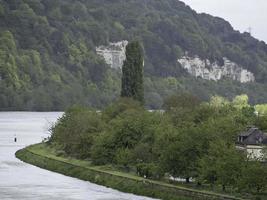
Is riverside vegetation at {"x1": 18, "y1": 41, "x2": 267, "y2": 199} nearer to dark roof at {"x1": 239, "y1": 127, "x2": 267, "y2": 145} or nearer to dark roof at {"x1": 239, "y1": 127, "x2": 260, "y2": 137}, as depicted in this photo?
dark roof at {"x1": 239, "y1": 127, "x2": 260, "y2": 137}

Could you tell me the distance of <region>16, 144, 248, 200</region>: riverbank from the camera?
180 ft

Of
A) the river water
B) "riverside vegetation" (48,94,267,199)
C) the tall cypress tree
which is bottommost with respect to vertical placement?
the river water

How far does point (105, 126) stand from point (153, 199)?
1089 inches

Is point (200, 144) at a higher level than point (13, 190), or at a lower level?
higher

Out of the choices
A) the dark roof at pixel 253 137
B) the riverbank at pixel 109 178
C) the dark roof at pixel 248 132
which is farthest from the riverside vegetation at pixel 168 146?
the riverbank at pixel 109 178

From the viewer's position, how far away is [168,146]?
61875 millimetres

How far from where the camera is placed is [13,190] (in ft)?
A: 206

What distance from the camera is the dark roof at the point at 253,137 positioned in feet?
229

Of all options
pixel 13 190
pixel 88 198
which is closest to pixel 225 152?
pixel 88 198

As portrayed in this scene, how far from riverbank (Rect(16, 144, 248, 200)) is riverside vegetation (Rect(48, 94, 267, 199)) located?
4.72 ft

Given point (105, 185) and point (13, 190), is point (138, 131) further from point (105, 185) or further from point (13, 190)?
point (13, 190)

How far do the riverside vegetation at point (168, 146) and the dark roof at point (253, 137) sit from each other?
0.81 m

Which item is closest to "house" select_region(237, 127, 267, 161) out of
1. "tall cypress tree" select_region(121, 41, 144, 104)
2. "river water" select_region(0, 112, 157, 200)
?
"river water" select_region(0, 112, 157, 200)

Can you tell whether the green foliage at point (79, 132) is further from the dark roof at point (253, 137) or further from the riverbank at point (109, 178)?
the dark roof at point (253, 137)
